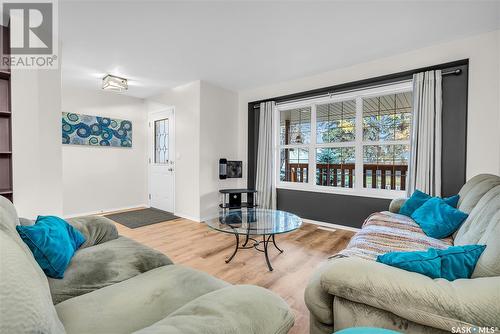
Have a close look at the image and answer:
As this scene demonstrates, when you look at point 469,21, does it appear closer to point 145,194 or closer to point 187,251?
point 187,251

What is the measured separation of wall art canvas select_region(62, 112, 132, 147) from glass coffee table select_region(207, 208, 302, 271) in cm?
327

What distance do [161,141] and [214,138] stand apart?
134 centimetres

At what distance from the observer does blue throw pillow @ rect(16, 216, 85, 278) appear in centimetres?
114

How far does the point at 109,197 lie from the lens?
15.4 feet

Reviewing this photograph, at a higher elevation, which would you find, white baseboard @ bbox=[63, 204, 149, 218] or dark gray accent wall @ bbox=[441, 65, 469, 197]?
dark gray accent wall @ bbox=[441, 65, 469, 197]

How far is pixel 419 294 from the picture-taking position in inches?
33.6

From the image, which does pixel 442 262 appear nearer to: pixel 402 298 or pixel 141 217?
pixel 402 298

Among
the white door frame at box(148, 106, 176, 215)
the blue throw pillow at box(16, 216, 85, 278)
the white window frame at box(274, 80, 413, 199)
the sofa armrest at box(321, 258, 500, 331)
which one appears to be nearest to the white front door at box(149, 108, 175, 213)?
the white door frame at box(148, 106, 176, 215)

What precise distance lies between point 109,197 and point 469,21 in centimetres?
582

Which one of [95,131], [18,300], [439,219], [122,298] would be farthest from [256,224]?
[95,131]

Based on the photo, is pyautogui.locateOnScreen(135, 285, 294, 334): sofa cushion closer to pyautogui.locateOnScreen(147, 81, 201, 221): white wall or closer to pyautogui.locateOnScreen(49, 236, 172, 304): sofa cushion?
pyautogui.locateOnScreen(49, 236, 172, 304): sofa cushion

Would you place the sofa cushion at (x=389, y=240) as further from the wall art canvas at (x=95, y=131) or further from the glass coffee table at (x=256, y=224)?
the wall art canvas at (x=95, y=131)

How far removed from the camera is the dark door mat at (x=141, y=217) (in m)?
3.90

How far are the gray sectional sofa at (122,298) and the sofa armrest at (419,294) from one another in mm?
280
